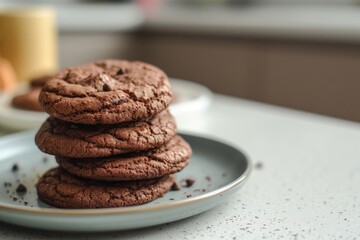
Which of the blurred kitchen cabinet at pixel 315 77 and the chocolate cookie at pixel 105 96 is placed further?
the blurred kitchen cabinet at pixel 315 77

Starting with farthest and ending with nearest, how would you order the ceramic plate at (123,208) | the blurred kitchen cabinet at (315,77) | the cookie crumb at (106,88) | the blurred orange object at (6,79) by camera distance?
1. the blurred kitchen cabinet at (315,77)
2. the blurred orange object at (6,79)
3. the cookie crumb at (106,88)
4. the ceramic plate at (123,208)

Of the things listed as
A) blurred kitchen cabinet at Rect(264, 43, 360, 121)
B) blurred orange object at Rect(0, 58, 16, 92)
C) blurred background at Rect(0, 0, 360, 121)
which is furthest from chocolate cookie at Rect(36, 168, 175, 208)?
blurred kitchen cabinet at Rect(264, 43, 360, 121)

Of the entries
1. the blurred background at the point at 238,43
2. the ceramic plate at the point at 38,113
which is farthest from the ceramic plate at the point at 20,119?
the blurred background at the point at 238,43

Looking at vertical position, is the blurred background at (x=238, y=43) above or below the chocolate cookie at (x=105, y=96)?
below

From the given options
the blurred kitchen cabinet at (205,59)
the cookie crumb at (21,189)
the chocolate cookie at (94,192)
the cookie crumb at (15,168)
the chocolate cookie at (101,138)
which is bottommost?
the blurred kitchen cabinet at (205,59)

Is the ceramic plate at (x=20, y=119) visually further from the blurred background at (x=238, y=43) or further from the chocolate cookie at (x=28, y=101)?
the blurred background at (x=238, y=43)

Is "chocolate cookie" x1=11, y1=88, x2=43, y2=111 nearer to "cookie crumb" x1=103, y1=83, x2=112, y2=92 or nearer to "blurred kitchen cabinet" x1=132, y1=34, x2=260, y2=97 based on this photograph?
"cookie crumb" x1=103, y1=83, x2=112, y2=92
